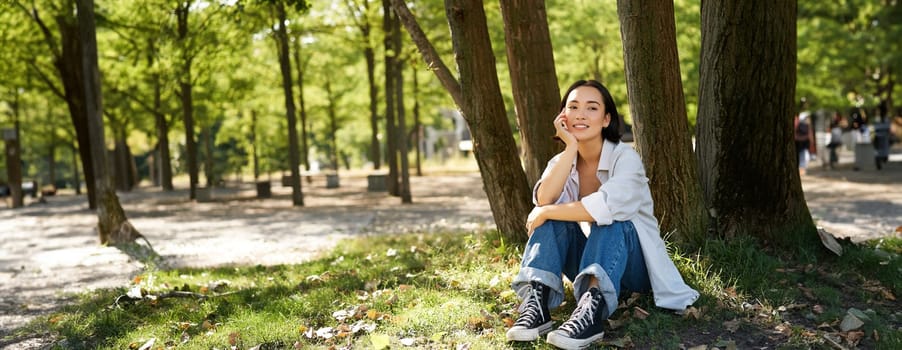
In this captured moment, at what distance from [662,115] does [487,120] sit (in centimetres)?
166

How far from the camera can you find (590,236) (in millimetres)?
4242

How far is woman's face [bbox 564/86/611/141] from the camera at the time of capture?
14.8ft

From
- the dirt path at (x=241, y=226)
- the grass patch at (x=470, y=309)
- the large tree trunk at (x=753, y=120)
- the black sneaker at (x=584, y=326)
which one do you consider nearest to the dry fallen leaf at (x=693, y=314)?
the grass patch at (x=470, y=309)

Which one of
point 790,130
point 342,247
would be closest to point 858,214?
point 790,130

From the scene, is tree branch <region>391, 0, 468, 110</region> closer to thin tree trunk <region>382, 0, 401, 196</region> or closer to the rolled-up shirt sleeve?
the rolled-up shirt sleeve

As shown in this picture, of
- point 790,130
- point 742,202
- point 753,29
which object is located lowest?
point 742,202

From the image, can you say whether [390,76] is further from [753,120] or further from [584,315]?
[584,315]

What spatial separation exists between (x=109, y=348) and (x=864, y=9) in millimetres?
26222

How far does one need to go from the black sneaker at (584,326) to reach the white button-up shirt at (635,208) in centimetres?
41

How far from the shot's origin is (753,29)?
5.77 meters

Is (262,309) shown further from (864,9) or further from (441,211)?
(864,9)

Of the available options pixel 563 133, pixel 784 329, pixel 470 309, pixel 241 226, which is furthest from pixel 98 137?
pixel 784 329

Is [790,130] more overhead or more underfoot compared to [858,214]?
more overhead

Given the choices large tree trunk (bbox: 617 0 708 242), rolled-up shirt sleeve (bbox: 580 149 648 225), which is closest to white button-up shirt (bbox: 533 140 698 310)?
rolled-up shirt sleeve (bbox: 580 149 648 225)
